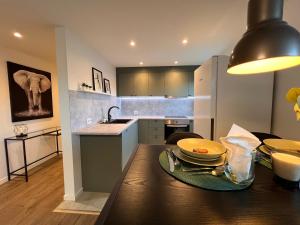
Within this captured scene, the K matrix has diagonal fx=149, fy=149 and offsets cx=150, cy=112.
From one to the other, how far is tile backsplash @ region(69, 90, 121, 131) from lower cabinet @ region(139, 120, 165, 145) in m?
0.98

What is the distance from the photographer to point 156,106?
4.14 metres

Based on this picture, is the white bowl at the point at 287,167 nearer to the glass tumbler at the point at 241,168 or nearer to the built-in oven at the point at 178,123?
the glass tumbler at the point at 241,168

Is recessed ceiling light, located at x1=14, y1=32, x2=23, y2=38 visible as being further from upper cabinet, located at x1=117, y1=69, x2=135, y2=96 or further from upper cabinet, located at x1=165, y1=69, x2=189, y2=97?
upper cabinet, located at x1=165, y1=69, x2=189, y2=97

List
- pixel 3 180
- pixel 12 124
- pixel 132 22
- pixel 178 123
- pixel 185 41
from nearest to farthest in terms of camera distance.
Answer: pixel 132 22 < pixel 185 41 < pixel 3 180 < pixel 12 124 < pixel 178 123

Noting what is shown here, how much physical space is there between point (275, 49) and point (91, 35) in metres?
2.04

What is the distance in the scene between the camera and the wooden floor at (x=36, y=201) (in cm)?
161

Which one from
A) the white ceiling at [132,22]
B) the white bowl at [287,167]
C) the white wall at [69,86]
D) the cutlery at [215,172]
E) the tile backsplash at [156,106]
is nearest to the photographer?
the white bowl at [287,167]

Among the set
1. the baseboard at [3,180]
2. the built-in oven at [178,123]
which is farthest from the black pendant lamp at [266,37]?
the baseboard at [3,180]

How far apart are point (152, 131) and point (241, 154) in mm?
2964

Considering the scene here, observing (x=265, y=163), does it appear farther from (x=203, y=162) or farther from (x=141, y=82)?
(x=141, y=82)

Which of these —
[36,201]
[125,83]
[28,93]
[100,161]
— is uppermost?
[125,83]

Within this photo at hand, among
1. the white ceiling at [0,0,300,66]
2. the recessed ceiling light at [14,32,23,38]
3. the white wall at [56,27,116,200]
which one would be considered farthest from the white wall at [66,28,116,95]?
the recessed ceiling light at [14,32,23,38]

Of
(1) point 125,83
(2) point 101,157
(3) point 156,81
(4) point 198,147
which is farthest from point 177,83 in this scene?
(4) point 198,147

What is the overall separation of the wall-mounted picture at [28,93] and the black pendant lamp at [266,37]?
3142 mm
